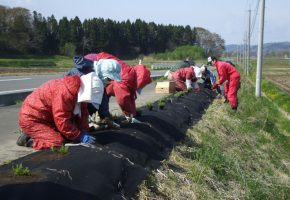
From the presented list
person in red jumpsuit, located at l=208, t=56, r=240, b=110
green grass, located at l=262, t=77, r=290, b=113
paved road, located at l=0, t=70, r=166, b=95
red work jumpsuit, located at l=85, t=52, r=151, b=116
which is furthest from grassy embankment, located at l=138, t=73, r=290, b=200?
paved road, located at l=0, t=70, r=166, b=95

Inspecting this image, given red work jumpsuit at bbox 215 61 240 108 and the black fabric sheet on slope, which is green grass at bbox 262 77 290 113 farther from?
the black fabric sheet on slope

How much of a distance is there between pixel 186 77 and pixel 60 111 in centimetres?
1177

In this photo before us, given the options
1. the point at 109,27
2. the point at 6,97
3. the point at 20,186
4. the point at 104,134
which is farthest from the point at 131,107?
the point at 109,27

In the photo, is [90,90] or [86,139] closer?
[90,90]

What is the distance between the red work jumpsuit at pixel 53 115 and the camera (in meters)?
5.42

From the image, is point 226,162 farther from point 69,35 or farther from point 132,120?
point 69,35

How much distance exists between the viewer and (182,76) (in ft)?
56.0

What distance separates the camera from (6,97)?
12.5m

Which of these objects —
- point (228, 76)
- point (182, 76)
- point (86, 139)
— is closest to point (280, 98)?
point (182, 76)

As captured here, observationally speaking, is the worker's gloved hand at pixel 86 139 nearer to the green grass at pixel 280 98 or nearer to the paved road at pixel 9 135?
the paved road at pixel 9 135

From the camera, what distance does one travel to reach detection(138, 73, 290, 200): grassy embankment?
19.3 feet

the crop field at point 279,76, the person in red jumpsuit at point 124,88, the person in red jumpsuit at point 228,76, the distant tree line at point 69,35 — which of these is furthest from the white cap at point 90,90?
the crop field at point 279,76

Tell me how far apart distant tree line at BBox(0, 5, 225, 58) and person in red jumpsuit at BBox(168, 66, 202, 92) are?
13163mm

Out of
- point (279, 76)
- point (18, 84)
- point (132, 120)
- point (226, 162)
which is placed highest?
point (132, 120)
